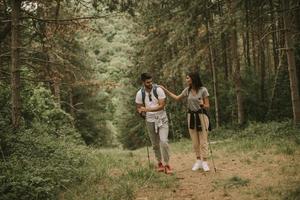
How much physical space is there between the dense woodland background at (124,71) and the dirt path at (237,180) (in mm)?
2353

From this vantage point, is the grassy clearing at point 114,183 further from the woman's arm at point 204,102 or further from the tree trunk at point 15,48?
the tree trunk at point 15,48

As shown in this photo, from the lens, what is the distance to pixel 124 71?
35.4 meters

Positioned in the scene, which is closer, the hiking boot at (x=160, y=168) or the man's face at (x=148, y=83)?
the man's face at (x=148, y=83)

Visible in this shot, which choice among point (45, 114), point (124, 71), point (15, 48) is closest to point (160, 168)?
point (15, 48)

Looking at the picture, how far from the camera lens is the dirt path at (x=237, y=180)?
8.20 m

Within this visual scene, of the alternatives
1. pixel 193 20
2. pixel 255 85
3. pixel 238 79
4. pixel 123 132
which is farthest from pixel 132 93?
pixel 193 20

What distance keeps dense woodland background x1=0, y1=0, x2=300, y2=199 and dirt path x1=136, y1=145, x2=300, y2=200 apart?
235cm

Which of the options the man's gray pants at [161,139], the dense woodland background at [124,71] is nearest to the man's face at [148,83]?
the man's gray pants at [161,139]

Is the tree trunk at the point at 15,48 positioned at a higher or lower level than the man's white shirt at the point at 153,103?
higher

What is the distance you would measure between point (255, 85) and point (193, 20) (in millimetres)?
9797

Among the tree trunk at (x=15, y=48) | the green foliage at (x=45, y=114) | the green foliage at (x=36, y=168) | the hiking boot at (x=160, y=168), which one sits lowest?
the hiking boot at (x=160, y=168)

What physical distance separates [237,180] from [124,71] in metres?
26.8

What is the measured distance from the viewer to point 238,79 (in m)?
21.7

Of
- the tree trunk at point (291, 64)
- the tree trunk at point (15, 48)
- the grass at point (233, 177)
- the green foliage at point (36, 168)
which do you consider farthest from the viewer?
the tree trunk at point (291, 64)
